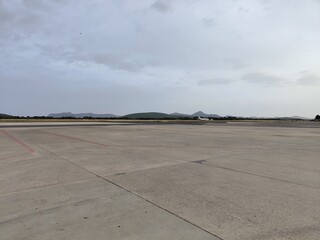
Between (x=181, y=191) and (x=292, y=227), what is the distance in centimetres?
239

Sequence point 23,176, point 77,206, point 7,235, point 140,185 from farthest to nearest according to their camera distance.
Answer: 1. point 23,176
2. point 140,185
3. point 77,206
4. point 7,235

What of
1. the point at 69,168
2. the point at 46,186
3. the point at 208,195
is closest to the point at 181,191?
the point at 208,195

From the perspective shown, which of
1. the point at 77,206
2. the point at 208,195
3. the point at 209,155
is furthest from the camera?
the point at 209,155

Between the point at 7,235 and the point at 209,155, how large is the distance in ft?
27.0

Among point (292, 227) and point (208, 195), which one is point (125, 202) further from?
point (292, 227)

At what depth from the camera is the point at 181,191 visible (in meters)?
6.02

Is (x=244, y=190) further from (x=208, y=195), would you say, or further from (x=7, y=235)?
(x=7, y=235)

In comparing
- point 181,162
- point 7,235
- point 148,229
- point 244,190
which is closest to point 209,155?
point 181,162

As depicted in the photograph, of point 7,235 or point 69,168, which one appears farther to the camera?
point 69,168

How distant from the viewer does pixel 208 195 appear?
225 inches

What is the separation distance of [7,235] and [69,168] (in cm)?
467

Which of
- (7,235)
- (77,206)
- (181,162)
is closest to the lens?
(7,235)

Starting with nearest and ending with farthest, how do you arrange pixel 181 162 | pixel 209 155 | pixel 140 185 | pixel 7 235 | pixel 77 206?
pixel 7 235 < pixel 77 206 < pixel 140 185 < pixel 181 162 < pixel 209 155

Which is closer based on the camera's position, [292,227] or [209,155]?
[292,227]
